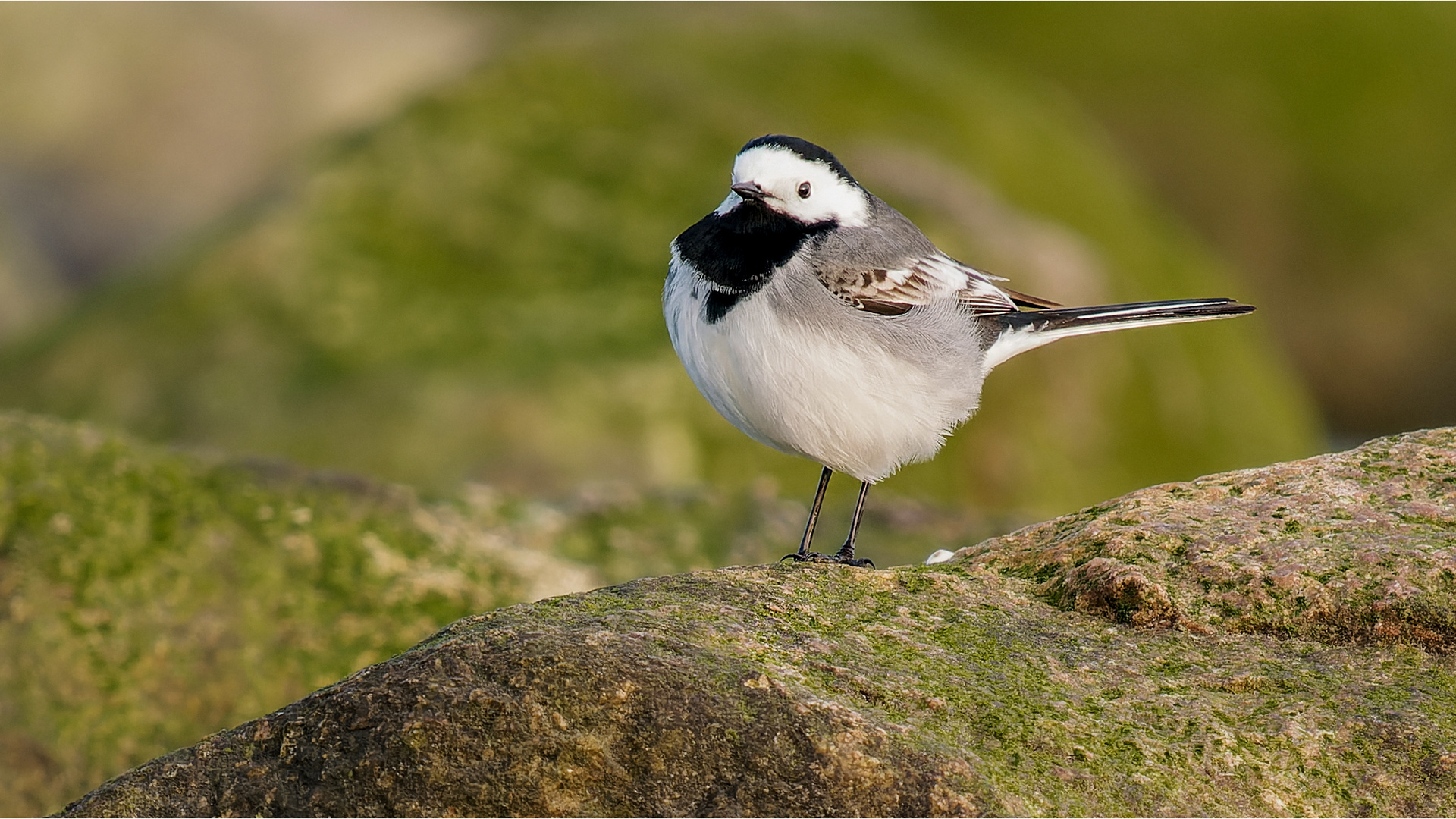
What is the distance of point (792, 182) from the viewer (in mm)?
6555

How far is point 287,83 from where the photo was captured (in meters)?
26.7

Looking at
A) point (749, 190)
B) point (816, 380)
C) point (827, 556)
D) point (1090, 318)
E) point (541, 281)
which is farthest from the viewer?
point (541, 281)

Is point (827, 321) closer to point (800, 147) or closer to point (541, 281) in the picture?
point (800, 147)

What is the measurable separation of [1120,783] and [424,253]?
42.2 ft

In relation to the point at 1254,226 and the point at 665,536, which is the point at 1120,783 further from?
the point at 1254,226

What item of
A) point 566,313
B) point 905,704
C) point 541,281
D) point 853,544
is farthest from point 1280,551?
point 541,281

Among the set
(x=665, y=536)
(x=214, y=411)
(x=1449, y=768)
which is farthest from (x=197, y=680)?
(x=214, y=411)

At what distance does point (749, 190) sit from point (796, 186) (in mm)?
257

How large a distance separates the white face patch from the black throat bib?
51 mm

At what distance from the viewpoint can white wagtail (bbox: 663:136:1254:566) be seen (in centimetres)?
625

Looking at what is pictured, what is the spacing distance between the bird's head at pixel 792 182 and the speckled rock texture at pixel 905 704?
187 cm

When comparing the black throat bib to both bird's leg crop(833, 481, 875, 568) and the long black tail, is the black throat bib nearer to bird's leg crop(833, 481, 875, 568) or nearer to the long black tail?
the long black tail

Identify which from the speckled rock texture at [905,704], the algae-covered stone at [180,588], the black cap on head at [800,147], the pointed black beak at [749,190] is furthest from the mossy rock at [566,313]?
the speckled rock texture at [905,704]

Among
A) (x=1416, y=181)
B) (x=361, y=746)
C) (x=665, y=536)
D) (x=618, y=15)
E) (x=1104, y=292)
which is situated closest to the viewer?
(x=361, y=746)
